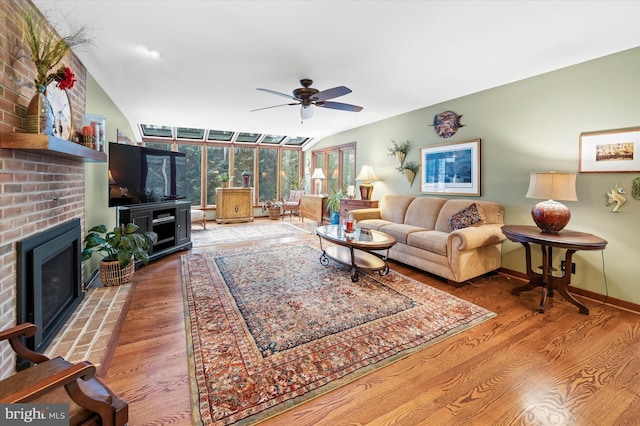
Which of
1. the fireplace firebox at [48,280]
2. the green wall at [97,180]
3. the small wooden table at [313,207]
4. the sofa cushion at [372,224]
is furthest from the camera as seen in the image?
the small wooden table at [313,207]

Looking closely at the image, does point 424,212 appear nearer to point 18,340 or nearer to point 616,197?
point 616,197

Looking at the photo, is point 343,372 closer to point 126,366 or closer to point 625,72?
point 126,366

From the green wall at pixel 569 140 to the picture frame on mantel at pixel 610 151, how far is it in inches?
2.3

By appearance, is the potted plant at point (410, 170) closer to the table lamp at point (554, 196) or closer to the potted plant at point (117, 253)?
the table lamp at point (554, 196)

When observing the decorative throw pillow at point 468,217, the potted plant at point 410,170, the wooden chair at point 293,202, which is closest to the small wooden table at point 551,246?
the decorative throw pillow at point 468,217

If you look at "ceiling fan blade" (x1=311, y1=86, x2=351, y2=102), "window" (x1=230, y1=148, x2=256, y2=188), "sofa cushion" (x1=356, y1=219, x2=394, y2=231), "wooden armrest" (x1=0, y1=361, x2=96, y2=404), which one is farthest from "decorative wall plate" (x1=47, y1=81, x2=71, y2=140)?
"window" (x1=230, y1=148, x2=256, y2=188)

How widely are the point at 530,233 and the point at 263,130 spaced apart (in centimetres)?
584

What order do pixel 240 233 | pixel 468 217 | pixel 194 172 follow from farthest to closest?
1. pixel 194 172
2. pixel 240 233
3. pixel 468 217

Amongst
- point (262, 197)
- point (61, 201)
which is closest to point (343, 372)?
point (61, 201)

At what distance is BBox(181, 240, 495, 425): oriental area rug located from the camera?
1.61m

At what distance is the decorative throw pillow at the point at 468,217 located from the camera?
354 cm

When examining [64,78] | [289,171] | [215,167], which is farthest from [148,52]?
[289,171]

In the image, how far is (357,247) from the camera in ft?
10.6

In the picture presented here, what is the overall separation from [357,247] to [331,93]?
69.7 inches
